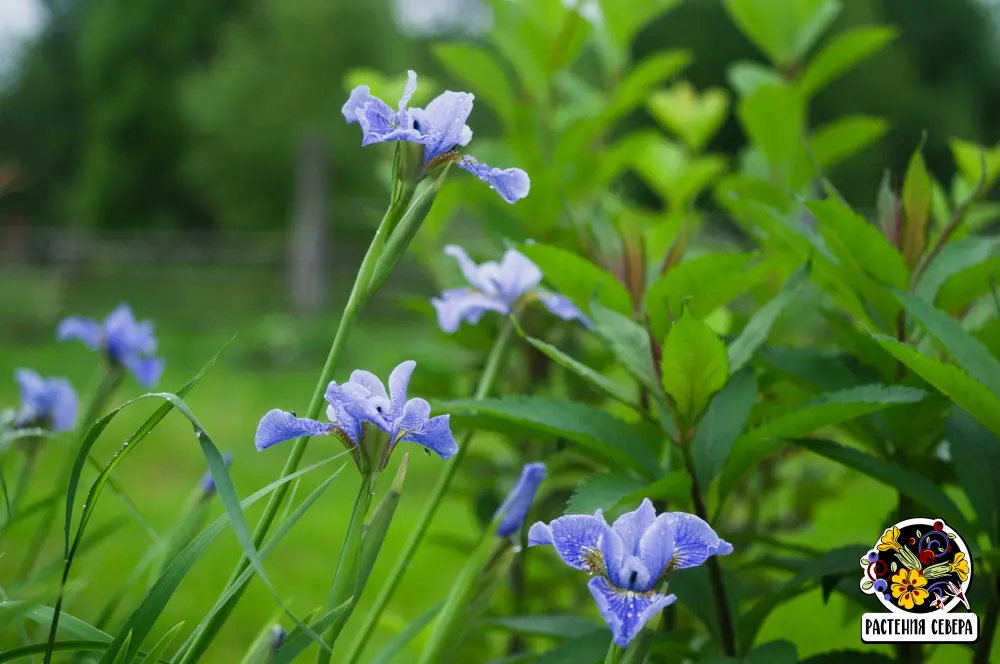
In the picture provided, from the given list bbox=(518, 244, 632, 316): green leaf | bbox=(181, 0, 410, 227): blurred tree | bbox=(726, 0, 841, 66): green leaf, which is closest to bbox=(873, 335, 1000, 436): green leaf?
bbox=(518, 244, 632, 316): green leaf

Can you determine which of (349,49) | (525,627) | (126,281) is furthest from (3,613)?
(349,49)

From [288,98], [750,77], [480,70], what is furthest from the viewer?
[288,98]

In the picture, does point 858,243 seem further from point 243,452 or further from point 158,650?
point 243,452

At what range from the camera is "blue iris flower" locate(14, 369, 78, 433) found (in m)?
1.02

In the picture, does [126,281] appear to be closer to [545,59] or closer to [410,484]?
[410,484]

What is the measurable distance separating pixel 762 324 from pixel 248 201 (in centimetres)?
A: 1376

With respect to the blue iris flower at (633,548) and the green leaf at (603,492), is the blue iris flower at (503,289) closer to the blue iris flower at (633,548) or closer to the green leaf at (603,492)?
the green leaf at (603,492)

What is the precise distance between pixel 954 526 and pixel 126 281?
9711 mm

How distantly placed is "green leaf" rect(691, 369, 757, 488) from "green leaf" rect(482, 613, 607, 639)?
0.60 ft

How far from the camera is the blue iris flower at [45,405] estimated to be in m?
1.02

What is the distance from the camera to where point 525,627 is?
80 centimetres

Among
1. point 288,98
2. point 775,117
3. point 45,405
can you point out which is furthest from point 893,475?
point 288,98

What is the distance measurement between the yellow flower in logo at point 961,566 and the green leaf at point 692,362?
0.84 ft

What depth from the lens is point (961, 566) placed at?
2.38 feet
